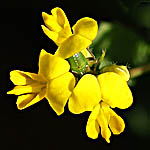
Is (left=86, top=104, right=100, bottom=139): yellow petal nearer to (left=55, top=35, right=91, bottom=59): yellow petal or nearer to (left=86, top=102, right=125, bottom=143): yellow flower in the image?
(left=86, top=102, right=125, bottom=143): yellow flower

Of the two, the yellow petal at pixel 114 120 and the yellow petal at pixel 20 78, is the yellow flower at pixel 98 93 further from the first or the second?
the yellow petal at pixel 20 78

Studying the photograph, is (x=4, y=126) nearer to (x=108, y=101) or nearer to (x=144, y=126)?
(x=144, y=126)

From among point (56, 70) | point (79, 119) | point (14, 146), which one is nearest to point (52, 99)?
point (56, 70)

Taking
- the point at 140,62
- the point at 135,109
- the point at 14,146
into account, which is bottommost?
the point at 14,146

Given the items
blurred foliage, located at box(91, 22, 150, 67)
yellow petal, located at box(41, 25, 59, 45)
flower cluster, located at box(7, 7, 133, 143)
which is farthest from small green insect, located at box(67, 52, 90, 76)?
blurred foliage, located at box(91, 22, 150, 67)

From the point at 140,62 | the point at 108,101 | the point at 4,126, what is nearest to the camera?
the point at 108,101

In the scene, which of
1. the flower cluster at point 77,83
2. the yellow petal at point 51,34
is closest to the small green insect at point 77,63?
the flower cluster at point 77,83
